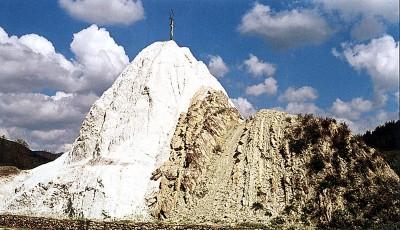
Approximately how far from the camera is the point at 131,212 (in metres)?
32.5

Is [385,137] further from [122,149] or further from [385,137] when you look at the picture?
[122,149]

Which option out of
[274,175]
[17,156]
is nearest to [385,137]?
[274,175]

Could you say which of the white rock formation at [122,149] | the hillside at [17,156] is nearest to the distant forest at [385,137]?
the white rock formation at [122,149]

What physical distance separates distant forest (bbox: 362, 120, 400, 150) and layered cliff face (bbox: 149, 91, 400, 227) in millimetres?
27066

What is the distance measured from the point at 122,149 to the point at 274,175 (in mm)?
11990

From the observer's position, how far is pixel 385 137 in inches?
2468

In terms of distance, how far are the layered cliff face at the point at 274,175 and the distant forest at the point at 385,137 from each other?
27066 millimetres

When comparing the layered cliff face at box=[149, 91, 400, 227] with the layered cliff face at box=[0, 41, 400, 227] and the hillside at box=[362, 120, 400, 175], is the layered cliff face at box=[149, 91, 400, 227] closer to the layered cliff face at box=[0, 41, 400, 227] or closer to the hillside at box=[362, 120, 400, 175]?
the layered cliff face at box=[0, 41, 400, 227]

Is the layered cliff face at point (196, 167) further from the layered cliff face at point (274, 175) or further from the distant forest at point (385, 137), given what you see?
the distant forest at point (385, 137)

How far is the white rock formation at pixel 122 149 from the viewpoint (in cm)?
3406

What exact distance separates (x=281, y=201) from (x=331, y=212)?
3.19m

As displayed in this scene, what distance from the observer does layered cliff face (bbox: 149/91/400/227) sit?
29219mm

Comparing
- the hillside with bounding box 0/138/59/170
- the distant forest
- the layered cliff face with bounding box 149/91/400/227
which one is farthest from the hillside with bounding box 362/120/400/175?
the hillside with bounding box 0/138/59/170

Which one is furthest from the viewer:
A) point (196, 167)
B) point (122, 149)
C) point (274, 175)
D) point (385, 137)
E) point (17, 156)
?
point (17, 156)
